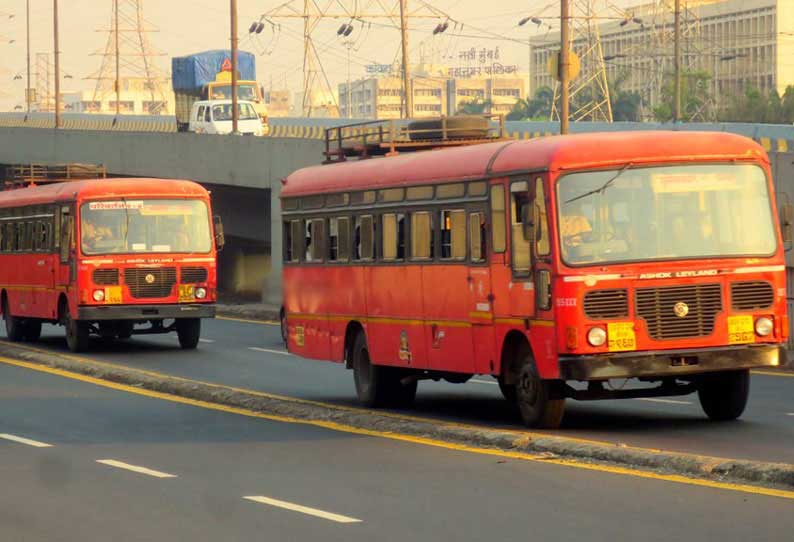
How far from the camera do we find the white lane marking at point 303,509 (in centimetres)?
1127

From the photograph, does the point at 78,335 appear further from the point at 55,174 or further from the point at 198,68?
the point at 198,68

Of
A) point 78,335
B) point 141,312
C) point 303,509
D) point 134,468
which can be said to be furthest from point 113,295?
point 303,509

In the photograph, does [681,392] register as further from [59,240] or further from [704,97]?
[704,97]

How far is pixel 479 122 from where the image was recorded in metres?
22.0

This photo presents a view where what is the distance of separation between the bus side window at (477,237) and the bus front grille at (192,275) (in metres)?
14.7

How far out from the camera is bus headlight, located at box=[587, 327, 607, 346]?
16.1 m

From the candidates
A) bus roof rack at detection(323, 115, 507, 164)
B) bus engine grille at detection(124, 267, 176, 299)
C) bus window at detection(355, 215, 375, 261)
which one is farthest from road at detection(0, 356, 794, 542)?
bus engine grille at detection(124, 267, 176, 299)

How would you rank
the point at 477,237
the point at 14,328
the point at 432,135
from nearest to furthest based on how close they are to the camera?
the point at 477,237, the point at 432,135, the point at 14,328

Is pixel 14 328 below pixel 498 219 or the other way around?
below

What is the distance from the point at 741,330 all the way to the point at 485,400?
528cm

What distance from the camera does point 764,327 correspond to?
16.6 metres

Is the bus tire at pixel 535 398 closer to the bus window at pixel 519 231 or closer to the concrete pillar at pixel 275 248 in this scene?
the bus window at pixel 519 231

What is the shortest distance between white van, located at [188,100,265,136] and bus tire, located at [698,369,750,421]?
58473 mm

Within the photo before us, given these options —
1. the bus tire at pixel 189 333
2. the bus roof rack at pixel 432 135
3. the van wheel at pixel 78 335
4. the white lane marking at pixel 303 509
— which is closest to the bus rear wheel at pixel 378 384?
the bus roof rack at pixel 432 135
